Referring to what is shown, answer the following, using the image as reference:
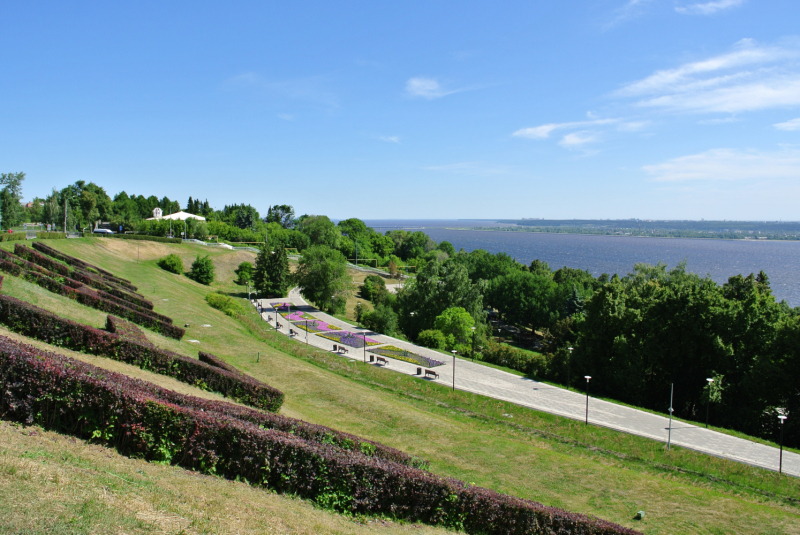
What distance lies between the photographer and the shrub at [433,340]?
139 feet

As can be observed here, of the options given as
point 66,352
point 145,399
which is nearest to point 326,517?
point 145,399

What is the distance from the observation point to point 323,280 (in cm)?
5469

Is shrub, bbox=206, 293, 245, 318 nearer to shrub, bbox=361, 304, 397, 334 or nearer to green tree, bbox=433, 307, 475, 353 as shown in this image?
shrub, bbox=361, 304, 397, 334

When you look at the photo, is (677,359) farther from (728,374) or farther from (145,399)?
(145,399)

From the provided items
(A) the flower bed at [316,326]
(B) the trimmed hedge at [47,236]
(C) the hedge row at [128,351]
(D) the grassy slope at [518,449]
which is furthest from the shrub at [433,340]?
(B) the trimmed hedge at [47,236]

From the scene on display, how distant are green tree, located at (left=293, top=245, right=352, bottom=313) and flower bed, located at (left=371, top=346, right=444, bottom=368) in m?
17.9

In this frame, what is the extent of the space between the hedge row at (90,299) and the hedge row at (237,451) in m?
11.8

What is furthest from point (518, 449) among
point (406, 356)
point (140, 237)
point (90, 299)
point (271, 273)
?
point (140, 237)

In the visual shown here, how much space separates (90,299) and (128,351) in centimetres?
763

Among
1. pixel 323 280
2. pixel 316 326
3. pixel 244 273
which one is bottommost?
pixel 316 326

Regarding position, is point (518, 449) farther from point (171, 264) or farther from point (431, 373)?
point (171, 264)

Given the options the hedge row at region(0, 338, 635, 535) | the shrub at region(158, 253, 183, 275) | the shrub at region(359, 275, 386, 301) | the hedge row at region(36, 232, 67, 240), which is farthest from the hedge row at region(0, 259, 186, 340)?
the shrub at region(359, 275, 386, 301)

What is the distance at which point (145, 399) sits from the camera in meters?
8.80

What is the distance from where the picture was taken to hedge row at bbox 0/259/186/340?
65.2 feet
